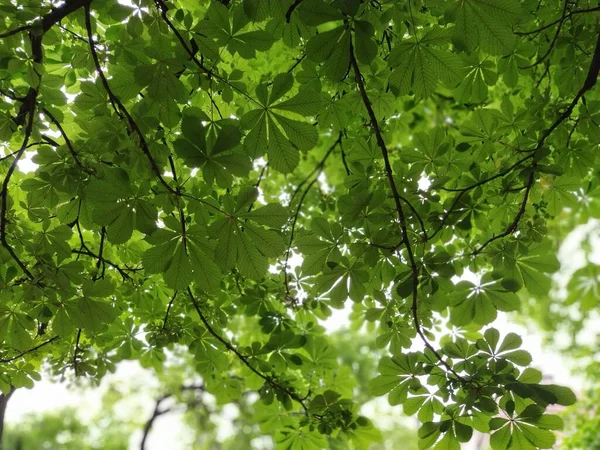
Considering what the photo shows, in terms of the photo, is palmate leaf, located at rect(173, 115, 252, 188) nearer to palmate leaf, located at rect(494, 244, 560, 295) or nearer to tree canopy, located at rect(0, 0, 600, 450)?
tree canopy, located at rect(0, 0, 600, 450)

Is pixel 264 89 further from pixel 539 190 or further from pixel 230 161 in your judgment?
pixel 539 190

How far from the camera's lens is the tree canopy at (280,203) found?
4.23ft

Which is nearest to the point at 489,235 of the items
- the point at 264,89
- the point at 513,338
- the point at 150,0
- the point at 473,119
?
the point at 473,119

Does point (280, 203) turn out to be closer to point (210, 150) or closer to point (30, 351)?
point (210, 150)

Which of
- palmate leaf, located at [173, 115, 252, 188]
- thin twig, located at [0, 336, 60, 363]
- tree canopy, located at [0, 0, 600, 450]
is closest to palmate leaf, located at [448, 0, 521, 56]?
tree canopy, located at [0, 0, 600, 450]

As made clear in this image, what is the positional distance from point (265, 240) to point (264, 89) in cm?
42

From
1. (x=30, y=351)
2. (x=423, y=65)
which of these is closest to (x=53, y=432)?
(x=30, y=351)

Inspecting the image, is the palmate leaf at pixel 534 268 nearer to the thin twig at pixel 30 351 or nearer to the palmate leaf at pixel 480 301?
the palmate leaf at pixel 480 301

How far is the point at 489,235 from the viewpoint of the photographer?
6.31 ft

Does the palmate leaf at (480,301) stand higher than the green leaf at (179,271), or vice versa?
the palmate leaf at (480,301)

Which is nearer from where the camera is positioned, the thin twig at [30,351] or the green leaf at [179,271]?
the green leaf at [179,271]

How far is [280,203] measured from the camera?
1.67 m

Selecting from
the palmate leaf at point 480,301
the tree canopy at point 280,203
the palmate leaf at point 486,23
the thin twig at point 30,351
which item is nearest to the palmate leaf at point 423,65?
the tree canopy at point 280,203

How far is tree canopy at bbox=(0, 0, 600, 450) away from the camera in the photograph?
1288 mm
